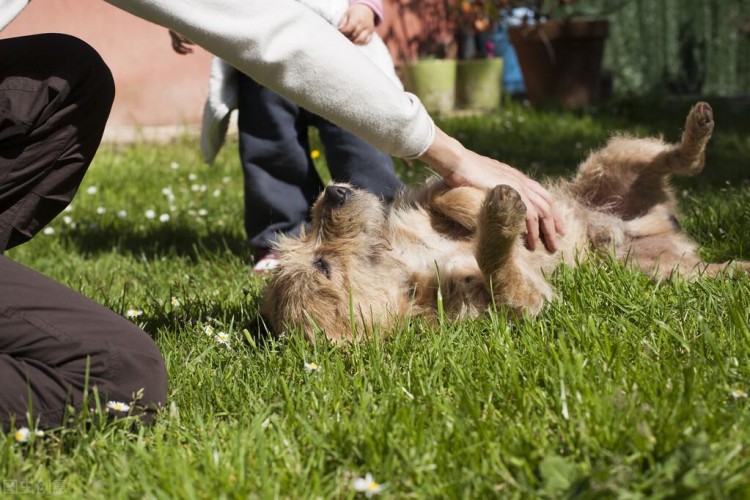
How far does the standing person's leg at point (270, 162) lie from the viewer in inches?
165

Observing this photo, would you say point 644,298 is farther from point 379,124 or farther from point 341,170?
point 341,170

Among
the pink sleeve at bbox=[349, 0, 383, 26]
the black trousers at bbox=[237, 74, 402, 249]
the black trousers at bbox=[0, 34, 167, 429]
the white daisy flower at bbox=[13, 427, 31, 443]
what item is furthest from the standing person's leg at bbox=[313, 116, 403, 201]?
the white daisy flower at bbox=[13, 427, 31, 443]

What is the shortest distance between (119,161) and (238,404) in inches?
181

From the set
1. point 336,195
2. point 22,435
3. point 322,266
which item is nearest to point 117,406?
point 22,435

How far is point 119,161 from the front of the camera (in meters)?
A: 6.51

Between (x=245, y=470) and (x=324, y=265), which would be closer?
(x=245, y=470)

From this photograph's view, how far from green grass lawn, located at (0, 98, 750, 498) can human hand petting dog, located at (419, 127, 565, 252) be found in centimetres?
25

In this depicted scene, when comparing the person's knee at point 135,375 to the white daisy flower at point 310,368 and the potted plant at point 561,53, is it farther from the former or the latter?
the potted plant at point 561,53

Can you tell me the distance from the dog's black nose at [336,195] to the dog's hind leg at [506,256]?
56 cm

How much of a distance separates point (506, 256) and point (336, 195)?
0.69m

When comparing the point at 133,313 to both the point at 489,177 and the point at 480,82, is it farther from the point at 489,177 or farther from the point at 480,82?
the point at 480,82

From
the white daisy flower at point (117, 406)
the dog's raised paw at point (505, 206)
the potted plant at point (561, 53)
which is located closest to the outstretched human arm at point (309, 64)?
the dog's raised paw at point (505, 206)

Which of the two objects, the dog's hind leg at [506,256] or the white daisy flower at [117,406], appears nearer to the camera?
the white daisy flower at [117,406]

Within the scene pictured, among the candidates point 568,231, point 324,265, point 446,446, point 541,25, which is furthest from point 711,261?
point 541,25
